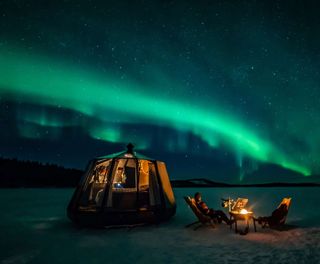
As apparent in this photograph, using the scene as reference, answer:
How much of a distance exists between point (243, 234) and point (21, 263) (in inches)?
219

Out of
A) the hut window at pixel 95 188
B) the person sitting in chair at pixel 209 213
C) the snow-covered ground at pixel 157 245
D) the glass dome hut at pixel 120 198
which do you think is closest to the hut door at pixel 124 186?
the glass dome hut at pixel 120 198

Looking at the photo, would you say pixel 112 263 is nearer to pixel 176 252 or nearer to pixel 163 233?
pixel 176 252

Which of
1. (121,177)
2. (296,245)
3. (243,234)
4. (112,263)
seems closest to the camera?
(112,263)

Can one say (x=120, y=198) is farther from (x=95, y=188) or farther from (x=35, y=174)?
(x=35, y=174)

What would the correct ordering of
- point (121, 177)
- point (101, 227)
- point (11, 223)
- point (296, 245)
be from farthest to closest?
point (121, 177), point (11, 223), point (101, 227), point (296, 245)

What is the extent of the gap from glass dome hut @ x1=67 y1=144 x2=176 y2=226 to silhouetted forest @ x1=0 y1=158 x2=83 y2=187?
249 feet

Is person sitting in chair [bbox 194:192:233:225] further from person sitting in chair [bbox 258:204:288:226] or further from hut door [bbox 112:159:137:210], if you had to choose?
hut door [bbox 112:159:137:210]

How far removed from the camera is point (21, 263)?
→ 567 centimetres

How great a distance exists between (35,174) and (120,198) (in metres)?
88.8

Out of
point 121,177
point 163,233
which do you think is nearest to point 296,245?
point 163,233

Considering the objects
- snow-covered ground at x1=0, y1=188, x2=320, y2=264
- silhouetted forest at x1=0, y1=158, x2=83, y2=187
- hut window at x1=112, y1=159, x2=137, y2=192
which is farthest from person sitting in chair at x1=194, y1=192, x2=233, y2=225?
silhouetted forest at x1=0, y1=158, x2=83, y2=187

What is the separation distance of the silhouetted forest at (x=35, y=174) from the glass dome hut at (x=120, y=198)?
76.0 meters

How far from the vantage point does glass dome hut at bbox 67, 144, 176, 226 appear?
8914 mm

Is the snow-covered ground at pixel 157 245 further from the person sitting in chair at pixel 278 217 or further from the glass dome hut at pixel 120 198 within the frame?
the glass dome hut at pixel 120 198
